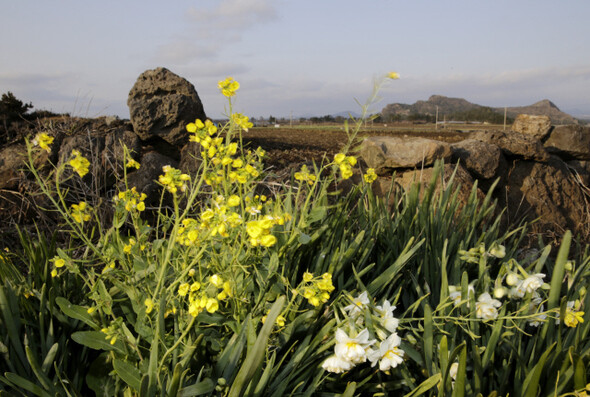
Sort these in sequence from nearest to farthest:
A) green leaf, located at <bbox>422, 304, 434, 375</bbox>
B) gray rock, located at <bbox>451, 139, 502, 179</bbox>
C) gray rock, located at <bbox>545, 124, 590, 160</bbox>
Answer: green leaf, located at <bbox>422, 304, 434, 375</bbox>
gray rock, located at <bbox>451, 139, 502, 179</bbox>
gray rock, located at <bbox>545, 124, 590, 160</bbox>

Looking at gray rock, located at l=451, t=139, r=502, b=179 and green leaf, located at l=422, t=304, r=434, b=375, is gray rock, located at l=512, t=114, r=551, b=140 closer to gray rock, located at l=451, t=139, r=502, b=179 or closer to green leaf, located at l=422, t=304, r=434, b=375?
gray rock, located at l=451, t=139, r=502, b=179

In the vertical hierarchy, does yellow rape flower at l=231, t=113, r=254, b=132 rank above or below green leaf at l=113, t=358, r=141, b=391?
above

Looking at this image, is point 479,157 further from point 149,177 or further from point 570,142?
point 149,177

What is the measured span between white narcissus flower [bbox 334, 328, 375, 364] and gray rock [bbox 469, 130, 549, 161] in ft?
14.7

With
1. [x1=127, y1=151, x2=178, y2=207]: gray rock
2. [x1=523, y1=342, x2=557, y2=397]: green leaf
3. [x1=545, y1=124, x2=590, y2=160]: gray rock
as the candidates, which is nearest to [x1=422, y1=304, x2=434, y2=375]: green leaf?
[x1=523, y1=342, x2=557, y2=397]: green leaf

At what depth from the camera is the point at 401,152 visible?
415 centimetres

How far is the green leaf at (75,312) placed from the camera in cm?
131

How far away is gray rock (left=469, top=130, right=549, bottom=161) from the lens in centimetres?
492

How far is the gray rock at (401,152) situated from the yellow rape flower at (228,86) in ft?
9.48

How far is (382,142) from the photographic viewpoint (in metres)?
4.29

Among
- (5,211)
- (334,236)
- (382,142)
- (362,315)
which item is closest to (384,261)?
(334,236)

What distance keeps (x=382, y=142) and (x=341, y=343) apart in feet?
11.3

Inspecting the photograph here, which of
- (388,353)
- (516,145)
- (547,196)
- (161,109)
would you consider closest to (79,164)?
(388,353)

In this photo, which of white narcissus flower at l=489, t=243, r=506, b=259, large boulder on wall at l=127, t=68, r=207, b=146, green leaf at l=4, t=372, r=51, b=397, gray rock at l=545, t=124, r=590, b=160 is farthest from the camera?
gray rock at l=545, t=124, r=590, b=160
